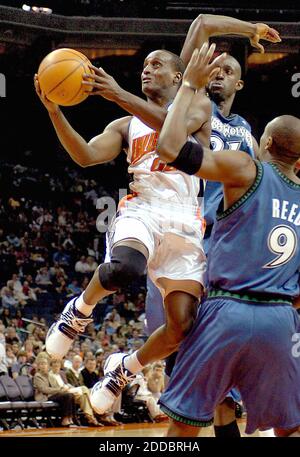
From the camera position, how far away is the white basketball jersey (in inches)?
213

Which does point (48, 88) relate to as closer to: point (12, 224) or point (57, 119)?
point (57, 119)

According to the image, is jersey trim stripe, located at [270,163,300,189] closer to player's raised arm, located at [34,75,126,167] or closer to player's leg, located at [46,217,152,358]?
player's leg, located at [46,217,152,358]

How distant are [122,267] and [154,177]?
2.64 ft

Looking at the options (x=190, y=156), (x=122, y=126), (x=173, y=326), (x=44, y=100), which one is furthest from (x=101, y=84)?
(x=173, y=326)

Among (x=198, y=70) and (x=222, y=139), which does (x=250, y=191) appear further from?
(x=222, y=139)

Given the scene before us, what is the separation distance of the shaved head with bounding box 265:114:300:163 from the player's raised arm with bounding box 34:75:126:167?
1405 millimetres

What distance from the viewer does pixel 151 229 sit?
5199 millimetres

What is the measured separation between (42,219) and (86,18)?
200 inches

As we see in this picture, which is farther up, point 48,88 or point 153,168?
point 48,88

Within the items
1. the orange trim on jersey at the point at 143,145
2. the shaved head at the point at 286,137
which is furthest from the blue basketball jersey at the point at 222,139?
the shaved head at the point at 286,137

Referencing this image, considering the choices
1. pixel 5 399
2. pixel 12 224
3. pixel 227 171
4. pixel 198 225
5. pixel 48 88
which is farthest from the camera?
pixel 12 224

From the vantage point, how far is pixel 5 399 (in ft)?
35.0

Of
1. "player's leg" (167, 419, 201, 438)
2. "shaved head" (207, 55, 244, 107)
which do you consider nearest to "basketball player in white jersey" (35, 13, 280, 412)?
"player's leg" (167, 419, 201, 438)

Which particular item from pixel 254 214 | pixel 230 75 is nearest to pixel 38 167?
pixel 230 75
